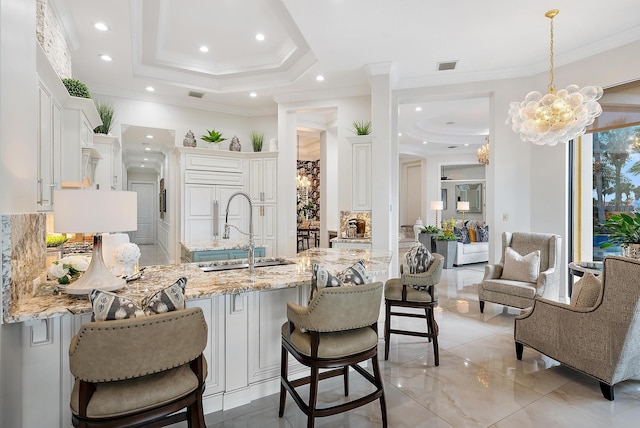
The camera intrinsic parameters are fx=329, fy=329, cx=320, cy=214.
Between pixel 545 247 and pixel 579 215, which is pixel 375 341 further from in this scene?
pixel 579 215

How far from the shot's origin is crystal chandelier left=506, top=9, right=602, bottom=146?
3471mm

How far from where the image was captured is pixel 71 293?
68.6 inches

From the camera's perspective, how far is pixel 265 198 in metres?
6.52

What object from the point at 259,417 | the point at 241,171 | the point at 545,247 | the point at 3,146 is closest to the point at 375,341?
the point at 259,417

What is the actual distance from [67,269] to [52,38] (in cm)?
250

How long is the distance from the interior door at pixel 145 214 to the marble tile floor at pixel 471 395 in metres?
11.7

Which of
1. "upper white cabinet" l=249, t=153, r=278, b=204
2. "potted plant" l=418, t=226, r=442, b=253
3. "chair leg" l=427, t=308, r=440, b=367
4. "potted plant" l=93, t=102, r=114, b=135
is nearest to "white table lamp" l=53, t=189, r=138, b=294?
"chair leg" l=427, t=308, r=440, b=367

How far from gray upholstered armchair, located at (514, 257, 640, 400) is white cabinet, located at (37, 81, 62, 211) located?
12.5ft

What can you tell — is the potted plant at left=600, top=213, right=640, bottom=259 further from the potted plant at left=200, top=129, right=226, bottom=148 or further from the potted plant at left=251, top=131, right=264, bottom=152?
the potted plant at left=200, top=129, right=226, bottom=148

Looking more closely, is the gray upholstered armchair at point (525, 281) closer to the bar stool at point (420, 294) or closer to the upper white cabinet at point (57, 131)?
the bar stool at point (420, 294)

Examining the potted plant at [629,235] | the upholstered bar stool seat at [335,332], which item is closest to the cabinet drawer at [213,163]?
the upholstered bar stool seat at [335,332]

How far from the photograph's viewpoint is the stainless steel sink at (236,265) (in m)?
2.71

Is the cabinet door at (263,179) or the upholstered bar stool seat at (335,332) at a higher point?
the cabinet door at (263,179)

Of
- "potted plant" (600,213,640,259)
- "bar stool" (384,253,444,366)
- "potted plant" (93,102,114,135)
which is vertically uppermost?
"potted plant" (93,102,114,135)
